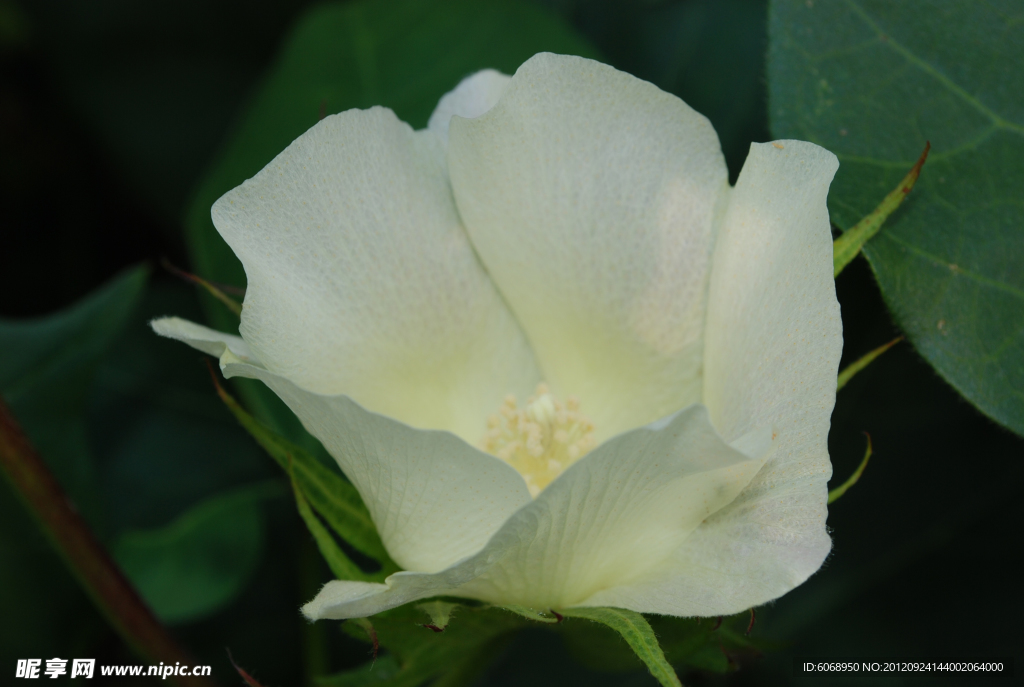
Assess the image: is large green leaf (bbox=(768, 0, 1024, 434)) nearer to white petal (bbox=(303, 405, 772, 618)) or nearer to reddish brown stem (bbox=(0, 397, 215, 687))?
white petal (bbox=(303, 405, 772, 618))

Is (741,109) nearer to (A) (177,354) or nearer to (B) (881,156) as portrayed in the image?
(B) (881,156)

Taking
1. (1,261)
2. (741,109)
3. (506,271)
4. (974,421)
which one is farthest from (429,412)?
(1,261)

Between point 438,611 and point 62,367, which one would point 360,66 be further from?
point 438,611

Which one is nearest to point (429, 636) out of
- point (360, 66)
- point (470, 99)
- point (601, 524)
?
point (601, 524)

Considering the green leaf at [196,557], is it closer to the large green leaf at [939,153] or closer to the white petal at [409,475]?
the white petal at [409,475]

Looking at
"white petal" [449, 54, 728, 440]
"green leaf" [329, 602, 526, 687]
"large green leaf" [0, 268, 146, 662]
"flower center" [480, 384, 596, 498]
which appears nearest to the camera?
"green leaf" [329, 602, 526, 687]

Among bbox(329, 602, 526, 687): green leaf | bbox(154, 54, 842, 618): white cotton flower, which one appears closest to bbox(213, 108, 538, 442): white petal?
bbox(154, 54, 842, 618): white cotton flower

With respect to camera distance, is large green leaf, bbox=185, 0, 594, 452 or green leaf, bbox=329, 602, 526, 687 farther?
large green leaf, bbox=185, 0, 594, 452
